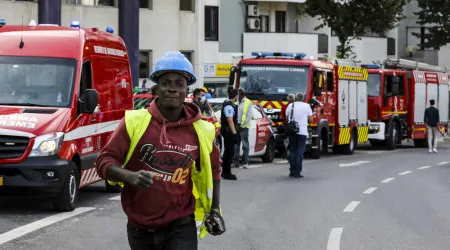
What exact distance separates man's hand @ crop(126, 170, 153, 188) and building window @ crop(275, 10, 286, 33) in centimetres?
5492

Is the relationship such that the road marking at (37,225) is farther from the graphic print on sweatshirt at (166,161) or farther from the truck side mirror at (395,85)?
the truck side mirror at (395,85)

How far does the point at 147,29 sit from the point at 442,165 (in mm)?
20131

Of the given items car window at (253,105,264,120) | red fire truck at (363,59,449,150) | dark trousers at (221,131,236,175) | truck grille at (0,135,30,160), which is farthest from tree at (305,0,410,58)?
Answer: truck grille at (0,135,30,160)

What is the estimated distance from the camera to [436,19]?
221 ft

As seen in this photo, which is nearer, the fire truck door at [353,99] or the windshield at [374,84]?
the fire truck door at [353,99]

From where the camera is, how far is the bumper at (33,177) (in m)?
13.5

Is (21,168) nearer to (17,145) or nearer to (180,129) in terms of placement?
(17,145)

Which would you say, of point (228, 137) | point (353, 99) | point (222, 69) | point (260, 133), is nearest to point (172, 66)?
point (228, 137)

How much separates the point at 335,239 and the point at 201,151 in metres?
5.97

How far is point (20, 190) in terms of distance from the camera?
13586 mm

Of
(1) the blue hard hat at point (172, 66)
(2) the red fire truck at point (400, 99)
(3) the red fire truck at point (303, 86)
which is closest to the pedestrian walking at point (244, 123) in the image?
(3) the red fire truck at point (303, 86)

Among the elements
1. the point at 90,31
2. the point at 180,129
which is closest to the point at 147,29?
the point at 90,31

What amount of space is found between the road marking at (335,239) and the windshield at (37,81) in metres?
3.92

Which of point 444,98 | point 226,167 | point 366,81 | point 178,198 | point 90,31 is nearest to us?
point 178,198
